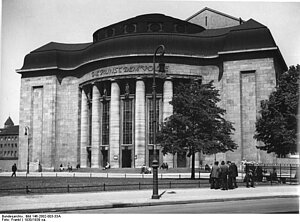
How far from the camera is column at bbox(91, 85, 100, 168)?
81250 mm

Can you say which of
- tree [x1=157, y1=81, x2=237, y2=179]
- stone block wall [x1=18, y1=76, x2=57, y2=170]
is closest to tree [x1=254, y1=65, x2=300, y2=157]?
tree [x1=157, y1=81, x2=237, y2=179]

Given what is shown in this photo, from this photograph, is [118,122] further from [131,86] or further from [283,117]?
[283,117]

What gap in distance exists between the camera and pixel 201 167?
75.7m

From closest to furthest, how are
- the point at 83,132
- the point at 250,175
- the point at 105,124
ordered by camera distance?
the point at 250,175 < the point at 105,124 < the point at 83,132

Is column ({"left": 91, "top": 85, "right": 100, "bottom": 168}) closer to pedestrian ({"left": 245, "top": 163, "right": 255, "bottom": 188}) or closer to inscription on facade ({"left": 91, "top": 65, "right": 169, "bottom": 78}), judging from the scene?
inscription on facade ({"left": 91, "top": 65, "right": 169, "bottom": 78})

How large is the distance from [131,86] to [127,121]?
617cm

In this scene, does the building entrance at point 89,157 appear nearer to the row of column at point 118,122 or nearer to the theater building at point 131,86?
the theater building at point 131,86

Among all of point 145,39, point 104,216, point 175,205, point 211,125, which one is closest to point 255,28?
point 145,39

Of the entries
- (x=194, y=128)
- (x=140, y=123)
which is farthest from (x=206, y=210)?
(x=140, y=123)

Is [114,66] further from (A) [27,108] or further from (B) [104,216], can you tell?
(B) [104,216]

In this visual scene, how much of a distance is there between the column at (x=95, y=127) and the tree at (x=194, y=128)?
33.1m

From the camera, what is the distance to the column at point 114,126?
78.5 metres

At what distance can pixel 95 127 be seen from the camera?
82.2 meters

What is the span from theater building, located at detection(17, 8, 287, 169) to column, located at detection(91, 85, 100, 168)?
0.18 m
